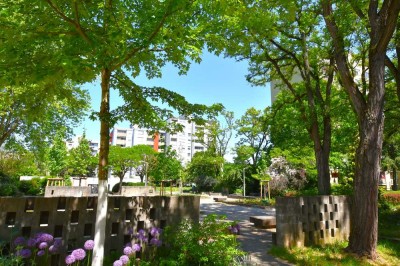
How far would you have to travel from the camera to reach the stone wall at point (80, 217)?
Answer: 4.48 m

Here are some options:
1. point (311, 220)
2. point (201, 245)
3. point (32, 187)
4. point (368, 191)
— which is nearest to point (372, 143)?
point (368, 191)

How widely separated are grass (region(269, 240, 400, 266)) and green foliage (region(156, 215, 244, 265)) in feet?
7.10

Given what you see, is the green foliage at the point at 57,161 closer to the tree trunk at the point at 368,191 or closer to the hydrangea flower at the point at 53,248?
the hydrangea flower at the point at 53,248

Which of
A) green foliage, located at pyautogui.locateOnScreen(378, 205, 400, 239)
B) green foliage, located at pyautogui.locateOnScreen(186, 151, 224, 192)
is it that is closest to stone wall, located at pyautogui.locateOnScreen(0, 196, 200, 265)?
green foliage, located at pyautogui.locateOnScreen(378, 205, 400, 239)

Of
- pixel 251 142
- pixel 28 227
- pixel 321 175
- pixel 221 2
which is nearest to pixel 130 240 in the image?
pixel 28 227

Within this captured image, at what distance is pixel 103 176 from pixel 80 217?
1.22 metres

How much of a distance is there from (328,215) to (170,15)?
768 centimetres

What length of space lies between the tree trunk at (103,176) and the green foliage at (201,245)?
3.87ft

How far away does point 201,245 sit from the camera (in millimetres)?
4973

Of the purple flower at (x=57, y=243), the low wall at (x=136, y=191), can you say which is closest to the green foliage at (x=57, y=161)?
the low wall at (x=136, y=191)

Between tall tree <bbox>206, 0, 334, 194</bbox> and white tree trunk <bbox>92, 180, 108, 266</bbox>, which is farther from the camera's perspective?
tall tree <bbox>206, 0, 334, 194</bbox>

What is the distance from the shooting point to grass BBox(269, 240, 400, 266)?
20.8 ft

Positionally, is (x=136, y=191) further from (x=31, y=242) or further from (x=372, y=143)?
(x=372, y=143)

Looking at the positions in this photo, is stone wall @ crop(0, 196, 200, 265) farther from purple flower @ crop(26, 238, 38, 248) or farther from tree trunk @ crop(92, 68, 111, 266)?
tree trunk @ crop(92, 68, 111, 266)
